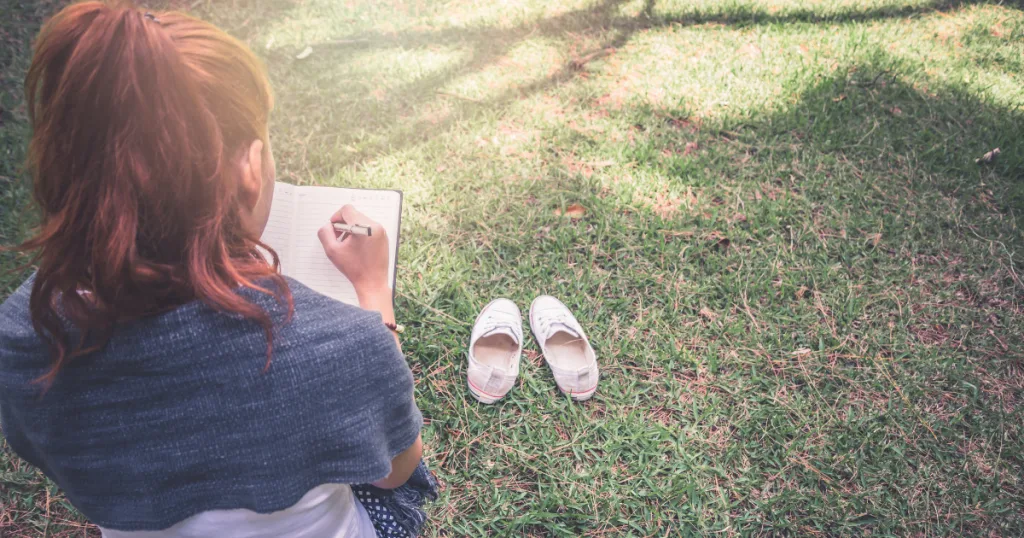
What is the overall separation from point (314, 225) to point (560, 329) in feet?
3.08

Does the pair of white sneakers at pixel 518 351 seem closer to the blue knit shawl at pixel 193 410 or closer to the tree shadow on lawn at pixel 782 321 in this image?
the tree shadow on lawn at pixel 782 321

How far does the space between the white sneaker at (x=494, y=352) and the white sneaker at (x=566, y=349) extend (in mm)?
89

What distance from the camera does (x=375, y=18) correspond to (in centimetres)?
328

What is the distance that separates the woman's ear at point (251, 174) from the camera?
934 mm

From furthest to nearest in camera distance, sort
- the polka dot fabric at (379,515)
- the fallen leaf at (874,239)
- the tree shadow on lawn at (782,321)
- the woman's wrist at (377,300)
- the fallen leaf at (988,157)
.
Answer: the fallen leaf at (988,157), the fallen leaf at (874,239), the tree shadow on lawn at (782,321), the woman's wrist at (377,300), the polka dot fabric at (379,515)

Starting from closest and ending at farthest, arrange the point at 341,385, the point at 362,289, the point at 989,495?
the point at 341,385 < the point at 362,289 < the point at 989,495

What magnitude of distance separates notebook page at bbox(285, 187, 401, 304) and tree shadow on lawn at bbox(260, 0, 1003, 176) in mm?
919

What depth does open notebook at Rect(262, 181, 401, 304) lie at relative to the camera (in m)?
1.59

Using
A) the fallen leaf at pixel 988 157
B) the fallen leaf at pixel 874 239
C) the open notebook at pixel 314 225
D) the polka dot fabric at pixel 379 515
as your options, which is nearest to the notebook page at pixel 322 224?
the open notebook at pixel 314 225

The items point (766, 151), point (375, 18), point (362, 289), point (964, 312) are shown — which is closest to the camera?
point (362, 289)

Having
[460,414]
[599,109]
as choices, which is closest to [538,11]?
[599,109]

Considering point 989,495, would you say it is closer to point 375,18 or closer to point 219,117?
point 219,117

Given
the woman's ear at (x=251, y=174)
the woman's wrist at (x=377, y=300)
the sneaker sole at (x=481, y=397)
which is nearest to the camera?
the woman's ear at (x=251, y=174)

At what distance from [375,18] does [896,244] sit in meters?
2.93
